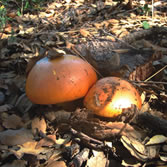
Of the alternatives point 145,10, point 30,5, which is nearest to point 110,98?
point 145,10

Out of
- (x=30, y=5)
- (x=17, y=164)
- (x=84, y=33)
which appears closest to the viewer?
(x=17, y=164)

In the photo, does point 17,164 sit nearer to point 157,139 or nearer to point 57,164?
point 57,164

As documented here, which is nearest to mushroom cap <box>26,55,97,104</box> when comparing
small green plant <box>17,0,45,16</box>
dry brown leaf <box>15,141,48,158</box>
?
dry brown leaf <box>15,141,48,158</box>

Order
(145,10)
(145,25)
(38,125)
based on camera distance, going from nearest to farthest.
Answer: (38,125), (145,25), (145,10)

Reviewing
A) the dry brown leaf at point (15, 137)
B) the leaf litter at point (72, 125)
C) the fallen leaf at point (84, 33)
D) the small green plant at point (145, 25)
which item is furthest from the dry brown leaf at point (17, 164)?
the small green plant at point (145, 25)

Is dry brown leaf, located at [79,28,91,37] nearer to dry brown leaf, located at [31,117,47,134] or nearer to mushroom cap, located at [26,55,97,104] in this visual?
mushroom cap, located at [26,55,97,104]

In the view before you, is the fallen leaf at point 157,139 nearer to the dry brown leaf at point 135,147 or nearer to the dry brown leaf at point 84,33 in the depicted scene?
the dry brown leaf at point 135,147
